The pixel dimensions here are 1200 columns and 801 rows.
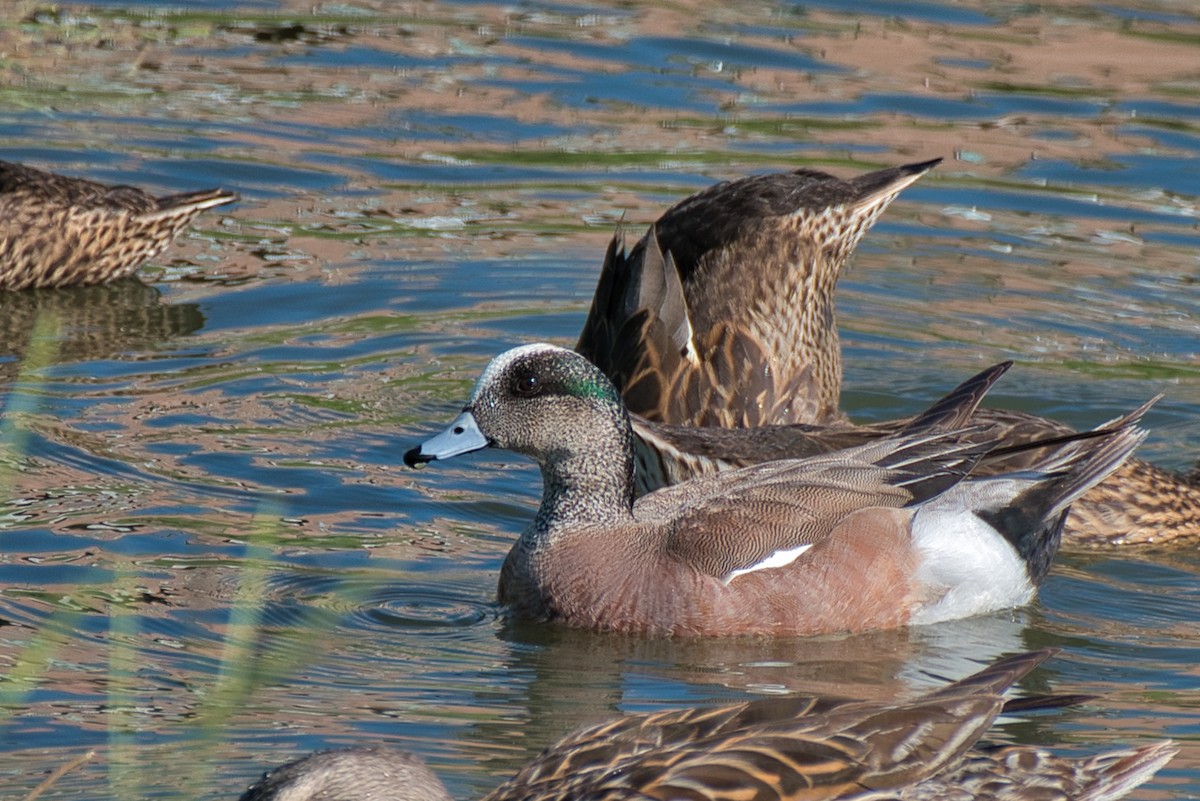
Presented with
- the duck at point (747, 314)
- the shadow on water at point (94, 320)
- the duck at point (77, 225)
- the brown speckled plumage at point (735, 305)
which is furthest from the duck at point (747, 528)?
the duck at point (77, 225)

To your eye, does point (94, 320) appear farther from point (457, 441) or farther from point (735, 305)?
point (457, 441)

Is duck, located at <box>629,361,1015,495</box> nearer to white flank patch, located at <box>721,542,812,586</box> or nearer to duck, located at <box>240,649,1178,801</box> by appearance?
white flank patch, located at <box>721,542,812,586</box>

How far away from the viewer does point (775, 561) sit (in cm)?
753

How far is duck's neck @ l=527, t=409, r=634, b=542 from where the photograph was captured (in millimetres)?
7691

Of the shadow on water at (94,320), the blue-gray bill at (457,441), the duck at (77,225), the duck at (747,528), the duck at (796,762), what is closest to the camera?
the duck at (796,762)

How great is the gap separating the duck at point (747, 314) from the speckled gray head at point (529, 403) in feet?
4.48

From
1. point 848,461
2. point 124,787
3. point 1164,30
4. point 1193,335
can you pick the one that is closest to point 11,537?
point 124,787

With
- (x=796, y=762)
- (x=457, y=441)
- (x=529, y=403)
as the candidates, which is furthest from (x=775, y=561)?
(x=796, y=762)

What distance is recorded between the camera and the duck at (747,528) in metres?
7.47

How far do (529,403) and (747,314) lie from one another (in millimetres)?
2144

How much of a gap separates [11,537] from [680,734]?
3401 mm

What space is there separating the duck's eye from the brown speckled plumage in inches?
65.8

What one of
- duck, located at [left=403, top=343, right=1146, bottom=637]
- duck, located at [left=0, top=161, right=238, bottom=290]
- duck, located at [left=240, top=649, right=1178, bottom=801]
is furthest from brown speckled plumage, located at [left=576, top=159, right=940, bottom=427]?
duck, located at [left=240, top=649, right=1178, bottom=801]

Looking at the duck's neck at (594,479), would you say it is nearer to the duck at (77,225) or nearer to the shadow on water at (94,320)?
the shadow on water at (94,320)
